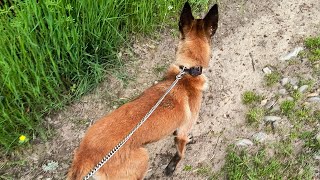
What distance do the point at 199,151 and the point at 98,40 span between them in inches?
69.1

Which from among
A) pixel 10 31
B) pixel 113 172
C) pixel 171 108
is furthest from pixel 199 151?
pixel 10 31

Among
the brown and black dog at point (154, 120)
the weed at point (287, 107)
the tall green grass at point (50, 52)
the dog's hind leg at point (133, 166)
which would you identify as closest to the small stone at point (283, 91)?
the weed at point (287, 107)

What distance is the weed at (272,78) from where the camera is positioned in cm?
466

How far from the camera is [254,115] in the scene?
433 centimetres

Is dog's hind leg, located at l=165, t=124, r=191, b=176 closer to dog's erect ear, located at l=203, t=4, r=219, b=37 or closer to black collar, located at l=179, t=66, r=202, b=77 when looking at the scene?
black collar, located at l=179, t=66, r=202, b=77

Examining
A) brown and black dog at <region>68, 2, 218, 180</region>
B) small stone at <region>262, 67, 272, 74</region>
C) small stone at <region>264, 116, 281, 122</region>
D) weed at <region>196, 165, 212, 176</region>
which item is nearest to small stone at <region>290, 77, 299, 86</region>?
small stone at <region>262, 67, 272, 74</region>

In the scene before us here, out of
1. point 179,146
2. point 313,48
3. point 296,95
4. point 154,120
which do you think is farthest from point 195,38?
point 313,48

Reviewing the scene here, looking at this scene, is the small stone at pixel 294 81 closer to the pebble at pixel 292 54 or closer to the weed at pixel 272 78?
the weed at pixel 272 78

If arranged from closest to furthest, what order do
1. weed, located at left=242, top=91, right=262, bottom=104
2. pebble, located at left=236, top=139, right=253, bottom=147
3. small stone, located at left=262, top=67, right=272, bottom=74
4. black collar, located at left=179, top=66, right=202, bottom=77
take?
black collar, located at left=179, top=66, right=202, bottom=77, pebble, located at left=236, top=139, right=253, bottom=147, weed, located at left=242, top=91, right=262, bottom=104, small stone, located at left=262, top=67, right=272, bottom=74

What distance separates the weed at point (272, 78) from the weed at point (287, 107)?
1.23ft

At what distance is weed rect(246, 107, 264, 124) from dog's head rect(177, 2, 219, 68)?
0.97 metres

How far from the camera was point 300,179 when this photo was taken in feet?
12.5

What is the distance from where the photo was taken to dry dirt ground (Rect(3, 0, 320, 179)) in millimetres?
4160

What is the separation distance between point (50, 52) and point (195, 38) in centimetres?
151
